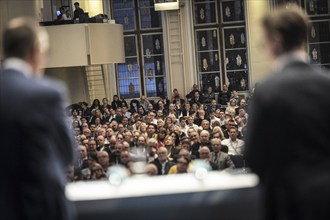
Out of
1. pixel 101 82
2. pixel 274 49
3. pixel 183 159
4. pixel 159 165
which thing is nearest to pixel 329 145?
pixel 274 49

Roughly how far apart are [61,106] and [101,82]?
2250cm

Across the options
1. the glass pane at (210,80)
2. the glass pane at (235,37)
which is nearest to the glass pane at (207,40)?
the glass pane at (235,37)

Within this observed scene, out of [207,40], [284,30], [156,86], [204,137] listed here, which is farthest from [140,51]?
[284,30]

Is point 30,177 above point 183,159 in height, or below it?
above

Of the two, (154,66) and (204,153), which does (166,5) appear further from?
(204,153)

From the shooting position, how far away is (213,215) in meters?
3.34

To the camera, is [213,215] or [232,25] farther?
→ [232,25]

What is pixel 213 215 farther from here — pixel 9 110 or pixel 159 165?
pixel 159 165

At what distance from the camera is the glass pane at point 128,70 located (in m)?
27.1

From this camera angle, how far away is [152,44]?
27047mm

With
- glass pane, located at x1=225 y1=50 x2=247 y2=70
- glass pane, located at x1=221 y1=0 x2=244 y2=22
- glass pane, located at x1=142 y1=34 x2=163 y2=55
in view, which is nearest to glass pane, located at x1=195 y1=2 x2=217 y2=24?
glass pane, located at x1=221 y1=0 x2=244 y2=22

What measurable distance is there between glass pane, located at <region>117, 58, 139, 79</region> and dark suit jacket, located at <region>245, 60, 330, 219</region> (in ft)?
79.3

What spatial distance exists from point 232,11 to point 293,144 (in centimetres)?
2402

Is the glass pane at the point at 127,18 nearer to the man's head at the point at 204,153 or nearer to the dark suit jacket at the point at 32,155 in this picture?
the man's head at the point at 204,153
